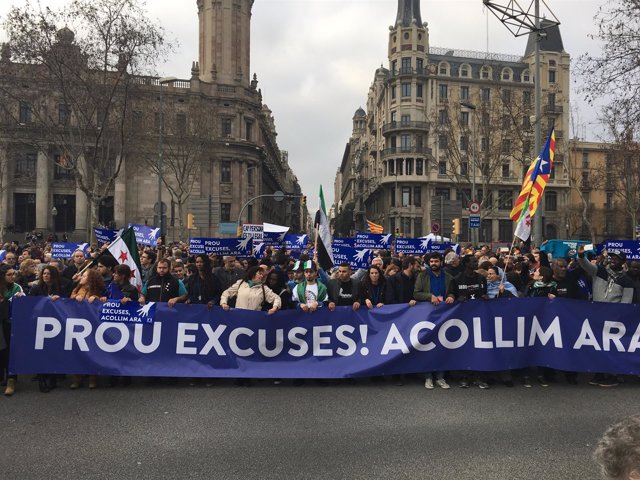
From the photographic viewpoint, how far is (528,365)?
7000 mm

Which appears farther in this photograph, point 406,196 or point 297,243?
point 406,196

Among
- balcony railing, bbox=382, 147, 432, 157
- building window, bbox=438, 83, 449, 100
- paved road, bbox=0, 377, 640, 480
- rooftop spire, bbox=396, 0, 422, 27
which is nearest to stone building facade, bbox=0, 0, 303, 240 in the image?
balcony railing, bbox=382, 147, 432, 157

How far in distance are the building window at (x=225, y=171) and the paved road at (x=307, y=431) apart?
54099mm

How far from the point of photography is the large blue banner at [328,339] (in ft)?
22.3

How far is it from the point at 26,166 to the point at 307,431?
5778 cm

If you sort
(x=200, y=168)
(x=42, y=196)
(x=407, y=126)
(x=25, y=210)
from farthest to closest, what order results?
(x=407, y=126) → (x=25, y=210) → (x=42, y=196) → (x=200, y=168)

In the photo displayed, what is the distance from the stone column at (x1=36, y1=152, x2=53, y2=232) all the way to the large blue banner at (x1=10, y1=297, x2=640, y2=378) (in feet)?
168

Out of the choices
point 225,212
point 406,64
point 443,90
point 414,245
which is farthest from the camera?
point 443,90

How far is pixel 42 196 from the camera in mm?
51938

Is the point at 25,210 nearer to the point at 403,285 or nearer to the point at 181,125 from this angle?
the point at 181,125

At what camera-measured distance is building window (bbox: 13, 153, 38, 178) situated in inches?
2013

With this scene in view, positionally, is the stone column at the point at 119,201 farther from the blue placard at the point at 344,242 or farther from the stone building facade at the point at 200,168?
the blue placard at the point at 344,242

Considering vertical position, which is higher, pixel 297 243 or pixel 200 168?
pixel 200 168

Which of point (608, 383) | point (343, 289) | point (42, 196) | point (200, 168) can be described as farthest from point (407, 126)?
point (608, 383)
